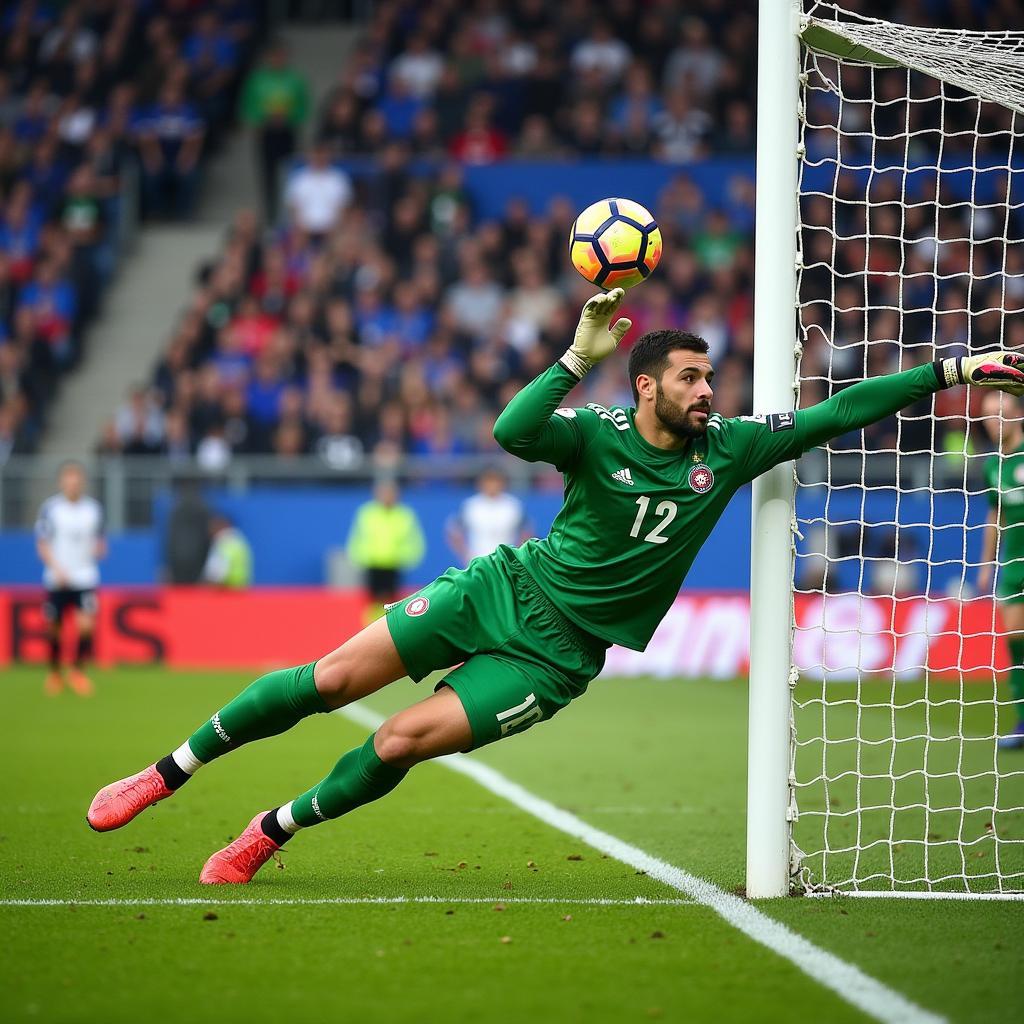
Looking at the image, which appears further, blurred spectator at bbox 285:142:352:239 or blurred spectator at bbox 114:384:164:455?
blurred spectator at bbox 285:142:352:239

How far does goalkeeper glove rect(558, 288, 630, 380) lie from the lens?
5.11 metres

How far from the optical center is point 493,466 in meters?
18.1

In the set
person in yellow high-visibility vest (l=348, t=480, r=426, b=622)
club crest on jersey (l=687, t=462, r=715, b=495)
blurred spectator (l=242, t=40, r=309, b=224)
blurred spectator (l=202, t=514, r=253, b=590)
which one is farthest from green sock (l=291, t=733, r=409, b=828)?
blurred spectator (l=242, t=40, r=309, b=224)

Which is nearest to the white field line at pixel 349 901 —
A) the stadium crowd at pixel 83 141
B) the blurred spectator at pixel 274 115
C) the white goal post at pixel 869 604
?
Answer: the white goal post at pixel 869 604

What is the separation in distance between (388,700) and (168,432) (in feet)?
21.0

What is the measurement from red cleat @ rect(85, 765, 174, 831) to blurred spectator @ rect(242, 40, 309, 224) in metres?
18.2

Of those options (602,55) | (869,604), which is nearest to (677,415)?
(869,604)

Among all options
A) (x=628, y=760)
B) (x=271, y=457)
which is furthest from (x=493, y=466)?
(x=628, y=760)

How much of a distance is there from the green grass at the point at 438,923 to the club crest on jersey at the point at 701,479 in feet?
4.87

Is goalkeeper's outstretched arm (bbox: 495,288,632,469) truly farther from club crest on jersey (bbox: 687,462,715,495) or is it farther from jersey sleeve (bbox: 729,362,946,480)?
jersey sleeve (bbox: 729,362,946,480)

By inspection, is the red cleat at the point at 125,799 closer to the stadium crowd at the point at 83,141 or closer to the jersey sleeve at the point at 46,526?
the jersey sleeve at the point at 46,526

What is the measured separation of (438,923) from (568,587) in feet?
4.11

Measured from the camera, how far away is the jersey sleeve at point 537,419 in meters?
5.09

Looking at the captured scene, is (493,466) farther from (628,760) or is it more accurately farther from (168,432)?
(628,760)
